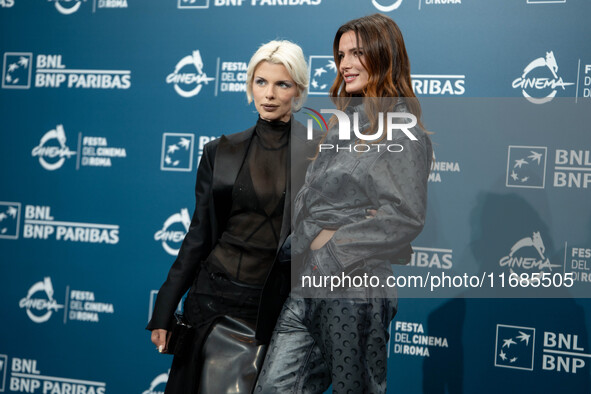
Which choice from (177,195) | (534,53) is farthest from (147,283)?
(534,53)

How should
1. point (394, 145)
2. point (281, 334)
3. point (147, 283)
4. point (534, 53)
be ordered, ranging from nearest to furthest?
point (394, 145) < point (281, 334) < point (534, 53) < point (147, 283)

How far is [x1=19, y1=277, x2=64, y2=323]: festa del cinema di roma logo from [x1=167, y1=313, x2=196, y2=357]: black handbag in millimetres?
1805

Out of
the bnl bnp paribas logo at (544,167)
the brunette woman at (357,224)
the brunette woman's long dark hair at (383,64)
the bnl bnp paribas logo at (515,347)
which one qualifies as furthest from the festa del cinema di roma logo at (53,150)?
Result: the bnl bnp paribas logo at (515,347)

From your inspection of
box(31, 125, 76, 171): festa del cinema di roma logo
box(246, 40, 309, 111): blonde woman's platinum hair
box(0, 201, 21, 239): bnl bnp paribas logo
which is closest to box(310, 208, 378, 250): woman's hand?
box(246, 40, 309, 111): blonde woman's platinum hair

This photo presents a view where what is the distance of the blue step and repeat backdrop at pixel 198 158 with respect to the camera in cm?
332

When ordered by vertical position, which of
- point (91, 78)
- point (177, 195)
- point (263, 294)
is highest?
point (91, 78)

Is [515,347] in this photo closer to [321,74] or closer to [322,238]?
[322,238]

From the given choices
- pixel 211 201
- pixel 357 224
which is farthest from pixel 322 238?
pixel 211 201

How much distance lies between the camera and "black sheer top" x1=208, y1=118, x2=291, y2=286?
102 inches

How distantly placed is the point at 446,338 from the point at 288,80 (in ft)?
5.37

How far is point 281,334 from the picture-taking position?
96.3 inches

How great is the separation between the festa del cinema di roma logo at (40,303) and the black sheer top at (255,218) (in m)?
1.97

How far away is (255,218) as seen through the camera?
2623 millimetres

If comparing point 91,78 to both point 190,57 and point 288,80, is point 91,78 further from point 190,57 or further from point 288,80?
point 288,80
